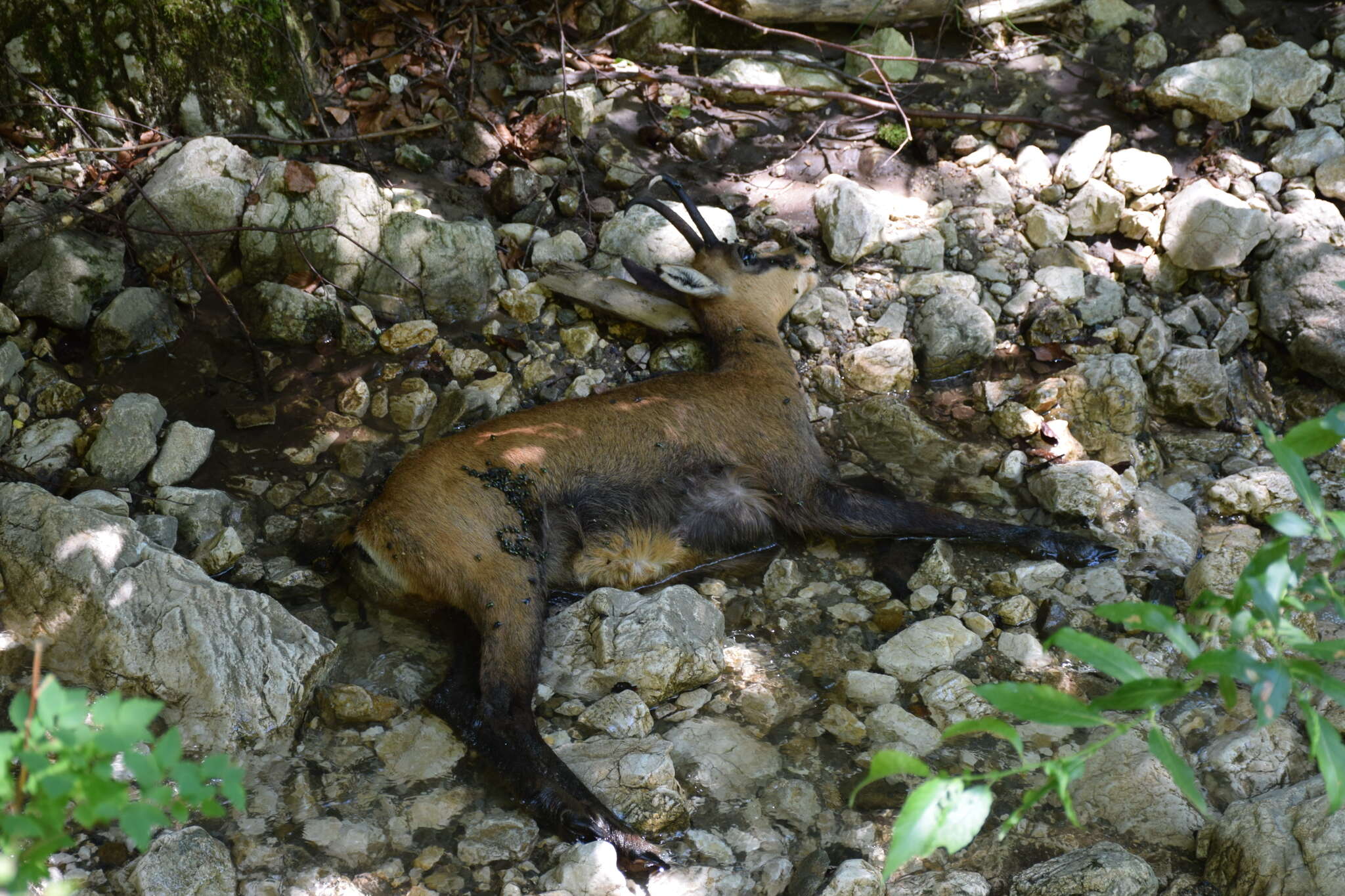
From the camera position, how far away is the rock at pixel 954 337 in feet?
16.5

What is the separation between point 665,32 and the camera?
634cm

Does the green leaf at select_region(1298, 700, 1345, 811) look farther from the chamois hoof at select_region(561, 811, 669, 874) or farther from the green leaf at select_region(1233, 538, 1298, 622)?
the chamois hoof at select_region(561, 811, 669, 874)

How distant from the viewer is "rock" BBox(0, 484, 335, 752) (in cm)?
317

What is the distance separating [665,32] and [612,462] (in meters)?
3.31

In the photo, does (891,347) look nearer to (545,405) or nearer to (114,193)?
(545,405)

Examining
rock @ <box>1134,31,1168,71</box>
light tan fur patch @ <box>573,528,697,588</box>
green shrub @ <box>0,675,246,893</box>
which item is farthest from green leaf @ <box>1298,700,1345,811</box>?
rock @ <box>1134,31,1168,71</box>

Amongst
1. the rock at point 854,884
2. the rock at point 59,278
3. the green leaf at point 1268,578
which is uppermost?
the green leaf at point 1268,578

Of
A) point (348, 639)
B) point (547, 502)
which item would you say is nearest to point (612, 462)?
point (547, 502)

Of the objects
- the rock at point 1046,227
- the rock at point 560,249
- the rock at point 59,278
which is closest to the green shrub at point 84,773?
the rock at point 59,278

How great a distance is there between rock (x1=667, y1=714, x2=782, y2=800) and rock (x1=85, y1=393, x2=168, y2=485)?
93.2 inches

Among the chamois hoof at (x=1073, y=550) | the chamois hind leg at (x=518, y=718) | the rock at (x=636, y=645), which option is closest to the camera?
the chamois hind leg at (x=518, y=718)

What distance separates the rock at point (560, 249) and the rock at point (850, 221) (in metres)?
1.27

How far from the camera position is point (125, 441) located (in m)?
4.11

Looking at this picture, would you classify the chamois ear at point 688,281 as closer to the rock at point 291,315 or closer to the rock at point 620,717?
the rock at point 291,315
